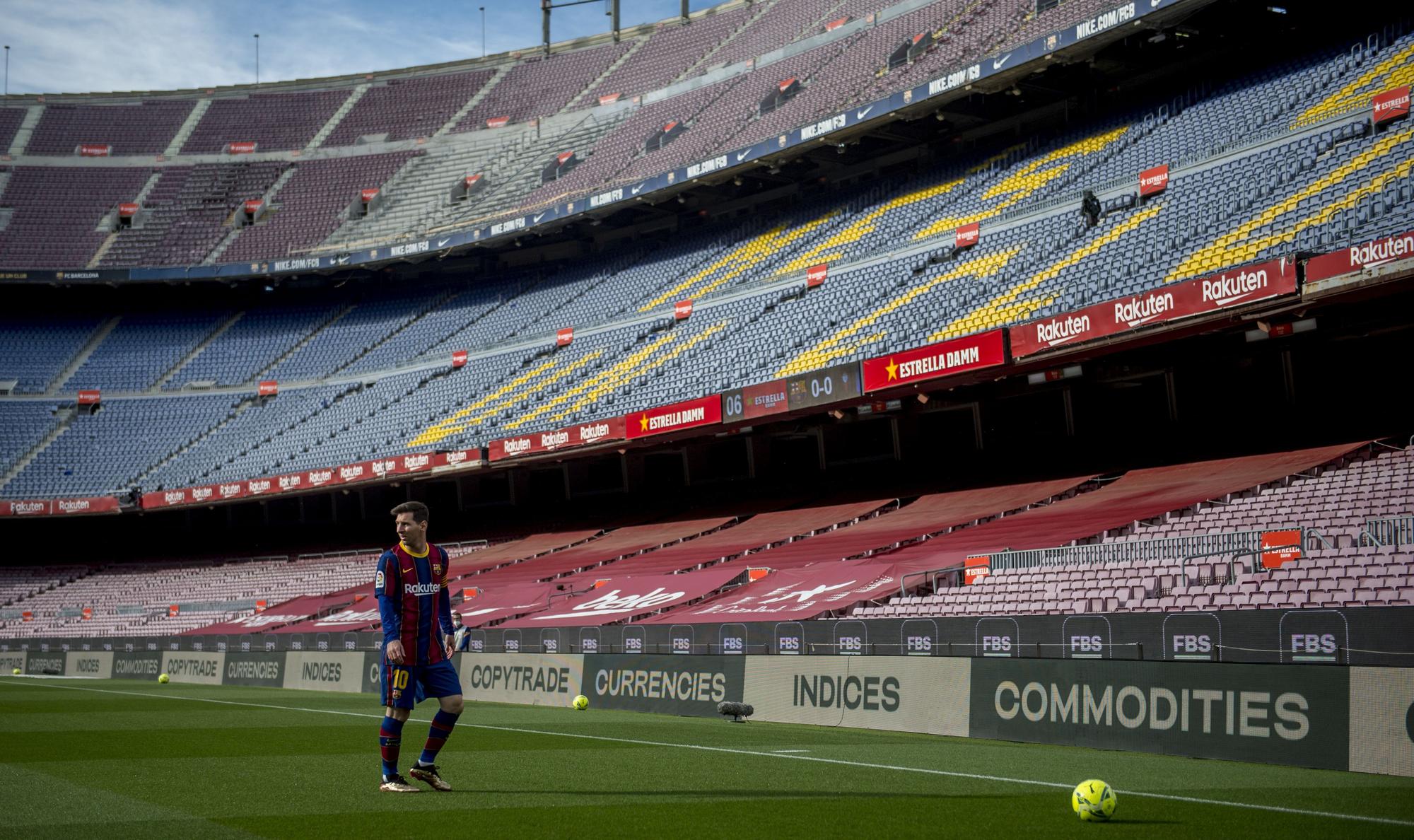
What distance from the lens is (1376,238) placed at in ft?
66.8

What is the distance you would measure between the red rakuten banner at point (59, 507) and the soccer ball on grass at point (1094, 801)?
49.6m

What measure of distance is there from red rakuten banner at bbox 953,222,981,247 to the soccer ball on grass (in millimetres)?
29160

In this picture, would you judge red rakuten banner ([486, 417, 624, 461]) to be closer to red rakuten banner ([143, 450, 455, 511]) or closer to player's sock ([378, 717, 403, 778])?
red rakuten banner ([143, 450, 455, 511])

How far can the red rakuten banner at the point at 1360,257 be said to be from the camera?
775 inches

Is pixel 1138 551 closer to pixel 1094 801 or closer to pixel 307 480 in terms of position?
pixel 1094 801

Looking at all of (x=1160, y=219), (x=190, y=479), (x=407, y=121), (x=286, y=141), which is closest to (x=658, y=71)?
(x=407, y=121)

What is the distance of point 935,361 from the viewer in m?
27.8

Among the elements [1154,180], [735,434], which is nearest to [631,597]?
[735,434]

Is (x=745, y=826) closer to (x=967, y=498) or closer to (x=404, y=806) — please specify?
(x=404, y=806)

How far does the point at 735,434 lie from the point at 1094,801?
30.3 meters

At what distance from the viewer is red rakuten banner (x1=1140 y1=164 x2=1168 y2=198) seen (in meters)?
31.7

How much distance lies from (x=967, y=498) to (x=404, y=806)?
2326 centimetres

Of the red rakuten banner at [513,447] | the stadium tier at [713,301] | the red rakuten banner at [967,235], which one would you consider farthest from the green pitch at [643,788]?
the red rakuten banner at [513,447]

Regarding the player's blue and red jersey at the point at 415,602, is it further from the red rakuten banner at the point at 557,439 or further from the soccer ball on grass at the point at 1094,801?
the red rakuten banner at the point at 557,439
